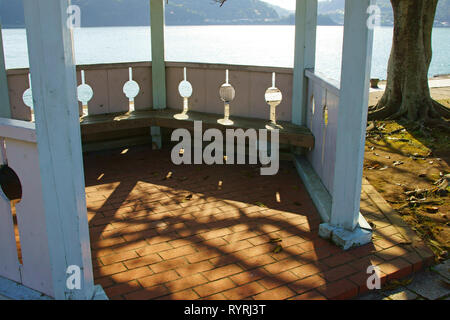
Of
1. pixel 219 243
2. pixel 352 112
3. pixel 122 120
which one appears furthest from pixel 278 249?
pixel 122 120

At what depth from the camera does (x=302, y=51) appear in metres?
6.69

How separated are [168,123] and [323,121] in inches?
102

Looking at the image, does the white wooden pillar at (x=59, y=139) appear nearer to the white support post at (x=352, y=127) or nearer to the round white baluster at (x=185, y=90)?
the white support post at (x=352, y=127)

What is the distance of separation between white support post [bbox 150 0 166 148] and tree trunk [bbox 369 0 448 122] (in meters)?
4.92

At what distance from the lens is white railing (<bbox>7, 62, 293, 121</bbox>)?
271 inches

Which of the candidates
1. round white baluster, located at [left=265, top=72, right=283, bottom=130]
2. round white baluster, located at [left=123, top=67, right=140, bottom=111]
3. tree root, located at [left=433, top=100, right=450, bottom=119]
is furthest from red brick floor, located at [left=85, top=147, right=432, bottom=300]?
tree root, located at [left=433, top=100, right=450, bottom=119]

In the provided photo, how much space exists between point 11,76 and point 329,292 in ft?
17.2

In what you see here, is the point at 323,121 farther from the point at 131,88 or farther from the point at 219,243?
the point at 131,88

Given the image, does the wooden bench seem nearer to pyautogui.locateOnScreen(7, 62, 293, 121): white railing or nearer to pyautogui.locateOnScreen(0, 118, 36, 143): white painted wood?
pyautogui.locateOnScreen(7, 62, 293, 121): white railing

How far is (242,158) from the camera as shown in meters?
7.03

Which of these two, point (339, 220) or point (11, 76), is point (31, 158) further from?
point (11, 76)

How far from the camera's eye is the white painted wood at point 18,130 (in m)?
2.97

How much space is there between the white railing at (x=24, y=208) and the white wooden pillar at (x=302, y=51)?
4.45 meters
